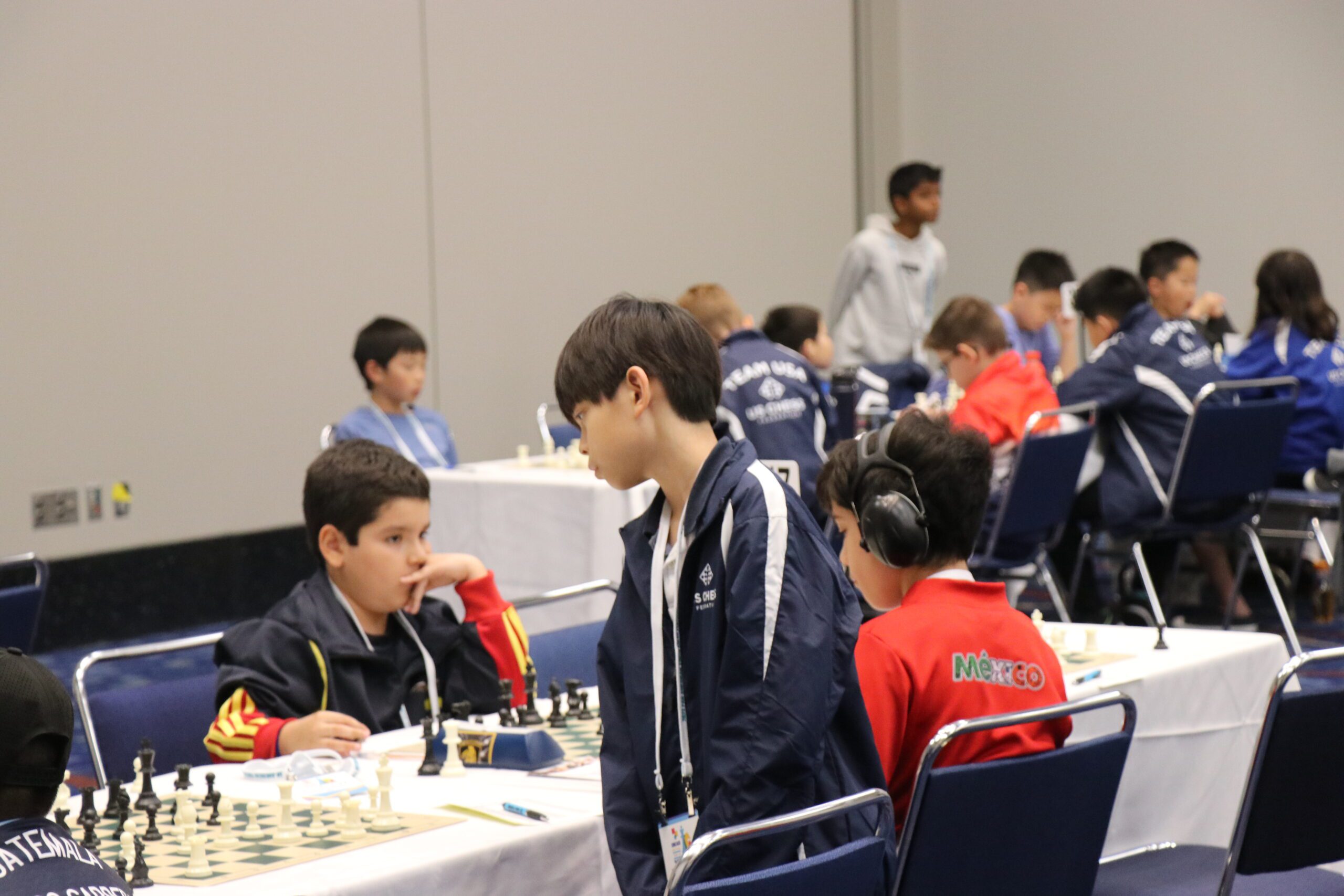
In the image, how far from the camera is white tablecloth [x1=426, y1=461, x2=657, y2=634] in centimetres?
559

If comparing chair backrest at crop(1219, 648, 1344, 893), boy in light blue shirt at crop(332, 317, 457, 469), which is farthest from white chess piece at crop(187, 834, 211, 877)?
boy in light blue shirt at crop(332, 317, 457, 469)

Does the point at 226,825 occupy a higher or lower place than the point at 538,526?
higher

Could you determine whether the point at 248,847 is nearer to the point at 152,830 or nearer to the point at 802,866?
the point at 152,830

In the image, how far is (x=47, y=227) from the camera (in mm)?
6621

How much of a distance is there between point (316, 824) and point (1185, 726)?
64.8 inches

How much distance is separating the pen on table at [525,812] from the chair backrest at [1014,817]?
0.49 m

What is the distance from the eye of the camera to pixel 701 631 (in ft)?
5.99

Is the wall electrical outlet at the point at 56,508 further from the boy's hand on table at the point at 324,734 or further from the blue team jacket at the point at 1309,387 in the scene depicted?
the blue team jacket at the point at 1309,387

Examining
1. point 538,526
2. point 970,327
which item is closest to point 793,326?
point 970,327

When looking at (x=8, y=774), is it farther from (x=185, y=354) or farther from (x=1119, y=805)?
(x=185, y=354)

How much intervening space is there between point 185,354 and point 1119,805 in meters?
5.22

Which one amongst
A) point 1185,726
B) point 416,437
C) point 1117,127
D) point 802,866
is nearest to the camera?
point 802,866

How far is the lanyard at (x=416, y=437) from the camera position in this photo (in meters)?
6.02

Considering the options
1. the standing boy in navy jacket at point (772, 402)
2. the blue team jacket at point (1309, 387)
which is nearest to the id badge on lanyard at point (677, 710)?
the standing boy in navy jacket at point (772, 402)
